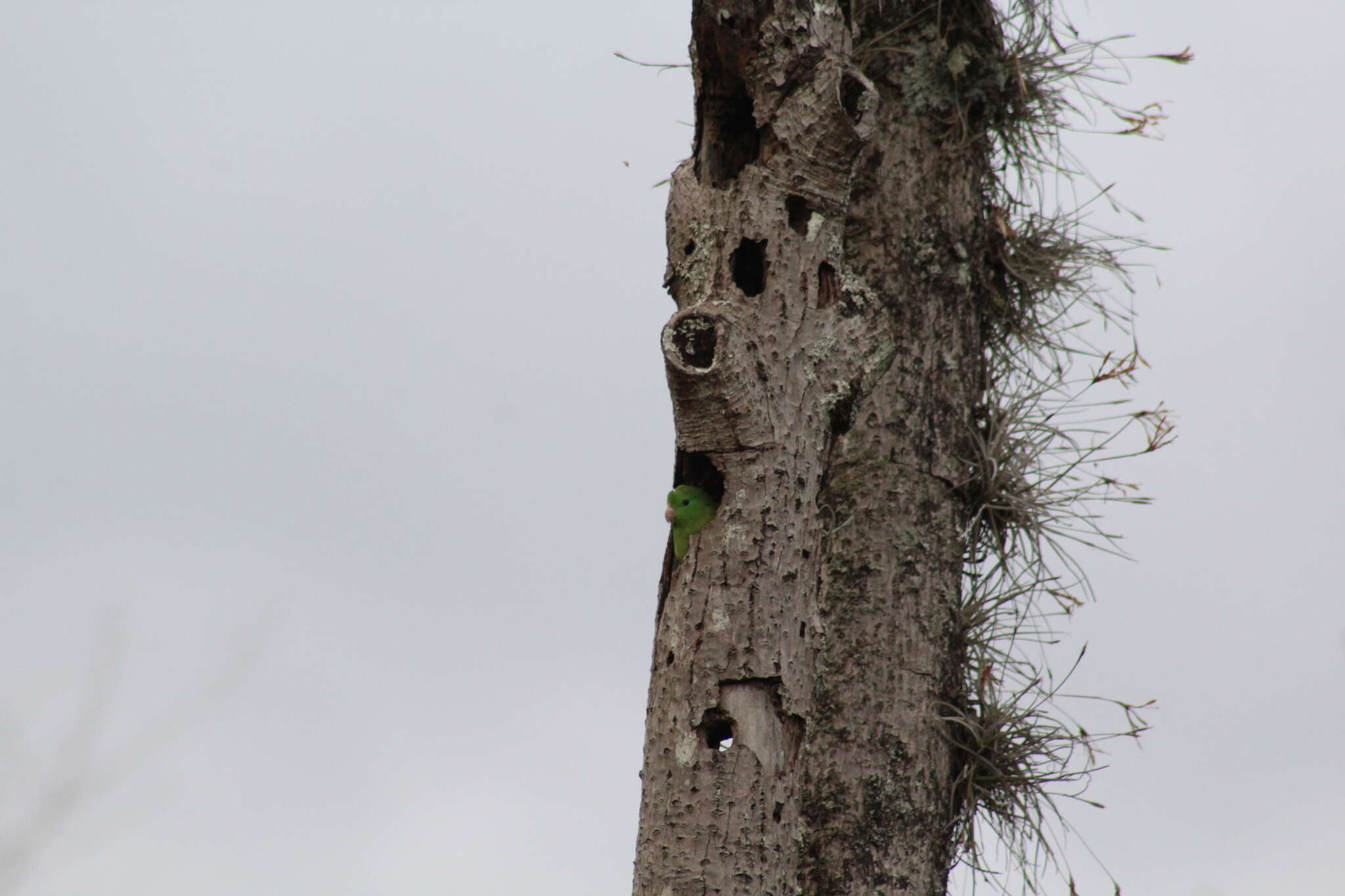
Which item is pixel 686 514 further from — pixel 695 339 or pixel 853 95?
pixel 853 95

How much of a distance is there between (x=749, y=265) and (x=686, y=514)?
0.51 meters

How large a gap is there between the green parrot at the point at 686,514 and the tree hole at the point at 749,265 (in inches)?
15.9

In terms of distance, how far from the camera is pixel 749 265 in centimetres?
242

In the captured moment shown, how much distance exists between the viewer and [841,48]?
2.51m

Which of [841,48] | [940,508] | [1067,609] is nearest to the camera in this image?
[841,48]

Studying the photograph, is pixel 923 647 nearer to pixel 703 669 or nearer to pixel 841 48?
pixel 703 669

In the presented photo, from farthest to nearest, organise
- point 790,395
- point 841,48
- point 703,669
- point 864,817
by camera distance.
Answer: point 864,817 → point 841,48 → point 790,395 → point 703,669

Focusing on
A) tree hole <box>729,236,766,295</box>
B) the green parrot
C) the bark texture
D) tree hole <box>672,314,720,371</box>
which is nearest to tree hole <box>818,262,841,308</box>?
the bark texture

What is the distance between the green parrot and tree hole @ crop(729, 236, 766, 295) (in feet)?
1.32

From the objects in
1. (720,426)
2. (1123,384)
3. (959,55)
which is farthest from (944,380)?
(720,426)

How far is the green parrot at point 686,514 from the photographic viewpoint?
225 cm

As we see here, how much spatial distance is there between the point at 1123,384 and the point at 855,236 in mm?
894

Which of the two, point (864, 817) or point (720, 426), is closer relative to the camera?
point (720, 426)

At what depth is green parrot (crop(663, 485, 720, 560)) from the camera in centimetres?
225
